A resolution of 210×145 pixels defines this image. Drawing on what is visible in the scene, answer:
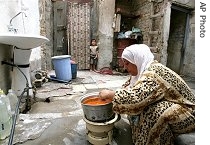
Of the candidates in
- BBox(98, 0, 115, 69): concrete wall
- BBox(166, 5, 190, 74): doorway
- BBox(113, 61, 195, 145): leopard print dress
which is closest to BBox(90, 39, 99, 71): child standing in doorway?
BBox(98, 0, 115, 69): concrete wall

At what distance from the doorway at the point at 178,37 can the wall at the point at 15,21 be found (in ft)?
12.7

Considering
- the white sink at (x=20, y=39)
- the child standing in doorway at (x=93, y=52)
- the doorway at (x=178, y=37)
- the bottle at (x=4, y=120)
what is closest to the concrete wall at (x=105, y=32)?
the child standing in doorway at (x=93, y=52)

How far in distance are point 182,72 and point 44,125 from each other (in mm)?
5041

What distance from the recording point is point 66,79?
463cm

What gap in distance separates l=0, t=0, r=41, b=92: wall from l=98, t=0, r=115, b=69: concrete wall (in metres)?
2.86

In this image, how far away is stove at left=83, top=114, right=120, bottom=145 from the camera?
5.76 ft

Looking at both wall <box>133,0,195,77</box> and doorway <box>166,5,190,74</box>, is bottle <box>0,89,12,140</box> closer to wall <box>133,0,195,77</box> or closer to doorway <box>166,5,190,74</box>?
wall <box>133,0,195,77</box>

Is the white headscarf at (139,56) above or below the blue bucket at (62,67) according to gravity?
above

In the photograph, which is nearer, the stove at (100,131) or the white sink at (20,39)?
the stove at (100,131)

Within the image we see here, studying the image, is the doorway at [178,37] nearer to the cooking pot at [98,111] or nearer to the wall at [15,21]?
the wall at [15,21]

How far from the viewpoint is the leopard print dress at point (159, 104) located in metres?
1.50

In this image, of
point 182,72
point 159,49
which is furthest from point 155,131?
point 182,72

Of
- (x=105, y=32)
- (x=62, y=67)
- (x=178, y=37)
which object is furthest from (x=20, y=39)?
(x=178, y=37)
